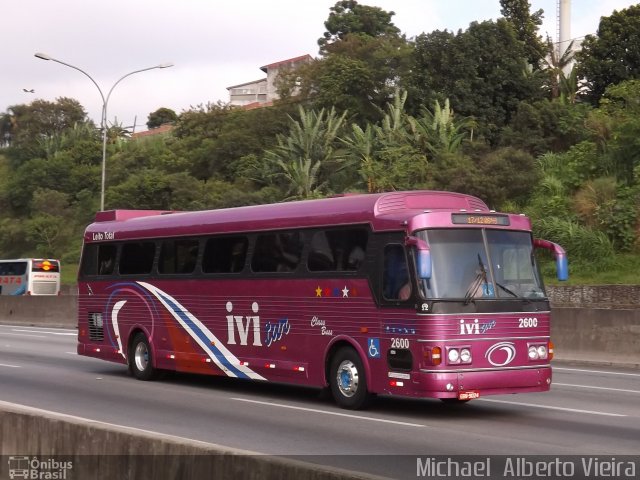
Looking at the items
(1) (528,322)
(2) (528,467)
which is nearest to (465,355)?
(1) (528,322)

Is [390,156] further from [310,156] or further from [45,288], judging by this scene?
[45,288]

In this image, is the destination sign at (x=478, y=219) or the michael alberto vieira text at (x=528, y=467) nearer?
the michael alberto vieira text at (x=528, y=467)

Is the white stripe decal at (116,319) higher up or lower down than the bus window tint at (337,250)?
lower down

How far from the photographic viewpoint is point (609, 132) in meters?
42.3

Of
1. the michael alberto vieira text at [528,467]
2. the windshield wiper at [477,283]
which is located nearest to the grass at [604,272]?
the windshield wiper at [477,283]

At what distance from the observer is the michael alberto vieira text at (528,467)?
952cm

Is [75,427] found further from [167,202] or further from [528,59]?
[167,202]

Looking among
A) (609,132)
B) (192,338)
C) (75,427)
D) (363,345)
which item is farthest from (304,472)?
(609,132)

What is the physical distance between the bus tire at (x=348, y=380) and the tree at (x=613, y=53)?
37.7 metres

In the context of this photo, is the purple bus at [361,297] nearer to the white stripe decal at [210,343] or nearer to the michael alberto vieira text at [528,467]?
the white stripe decal at [210,343]

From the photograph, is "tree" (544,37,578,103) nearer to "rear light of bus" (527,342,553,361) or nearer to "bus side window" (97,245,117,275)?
"bus side window" (97,245,117,275)

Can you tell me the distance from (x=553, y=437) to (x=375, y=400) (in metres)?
4.27

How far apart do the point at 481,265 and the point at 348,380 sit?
2582 mm

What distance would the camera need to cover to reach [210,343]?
1753 centimetres
